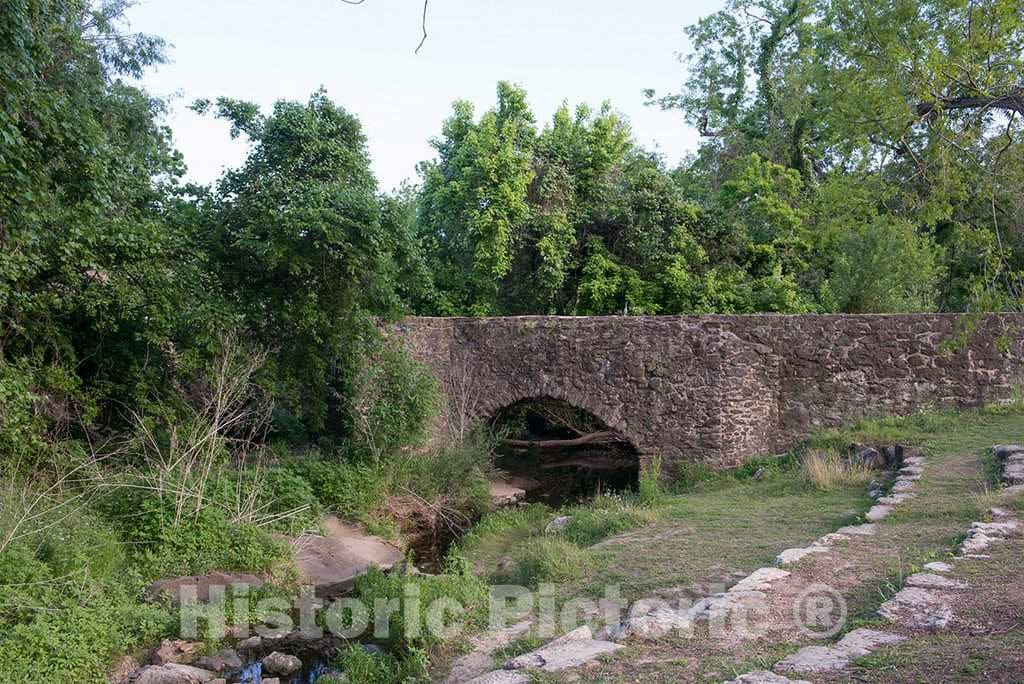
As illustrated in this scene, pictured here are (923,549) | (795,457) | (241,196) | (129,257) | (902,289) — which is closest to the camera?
(923,549)

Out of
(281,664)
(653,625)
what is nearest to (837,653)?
(653,625)

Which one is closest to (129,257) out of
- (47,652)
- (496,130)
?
(47,652)

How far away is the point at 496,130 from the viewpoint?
58.1ft

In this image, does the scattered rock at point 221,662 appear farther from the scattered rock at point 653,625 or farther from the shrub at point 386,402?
the shrub at point 386,402

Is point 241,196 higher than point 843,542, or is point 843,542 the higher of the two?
point 241,196

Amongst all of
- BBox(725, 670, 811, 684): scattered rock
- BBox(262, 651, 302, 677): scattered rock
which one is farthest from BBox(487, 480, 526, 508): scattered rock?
BBox(725, 670, 811, 684): scattered rock

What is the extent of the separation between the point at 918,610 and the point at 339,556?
679 centimetres

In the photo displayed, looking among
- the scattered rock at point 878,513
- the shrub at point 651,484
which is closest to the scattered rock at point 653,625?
the scattered rock at point 878,513

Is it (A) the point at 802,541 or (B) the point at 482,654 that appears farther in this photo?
(A) the point at 802,541

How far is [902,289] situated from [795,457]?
5.42m

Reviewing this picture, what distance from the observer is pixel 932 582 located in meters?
5.21

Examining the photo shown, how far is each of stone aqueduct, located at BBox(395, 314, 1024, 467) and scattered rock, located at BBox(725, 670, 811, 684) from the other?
8.63 m

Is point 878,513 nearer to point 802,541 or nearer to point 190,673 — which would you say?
point 802,541

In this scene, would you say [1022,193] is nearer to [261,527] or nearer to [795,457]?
[795,457]
